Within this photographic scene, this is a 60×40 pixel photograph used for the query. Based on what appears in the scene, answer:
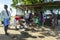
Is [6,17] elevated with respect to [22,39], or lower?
elevated

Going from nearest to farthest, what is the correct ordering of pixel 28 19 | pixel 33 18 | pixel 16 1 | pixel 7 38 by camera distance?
pixel 7 38 → pixel 28 19 → pixel 33 18 → pixel 16 1

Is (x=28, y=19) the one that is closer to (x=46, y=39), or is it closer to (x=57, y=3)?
(x=57, y=3)

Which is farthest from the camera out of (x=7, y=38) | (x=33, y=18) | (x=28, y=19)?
(x=33, y=18)

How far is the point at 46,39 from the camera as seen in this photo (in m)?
13.1

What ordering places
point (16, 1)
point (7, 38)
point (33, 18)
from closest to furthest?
1. point (7, 38)
2. point (33, 18)
3. point (16, 1)

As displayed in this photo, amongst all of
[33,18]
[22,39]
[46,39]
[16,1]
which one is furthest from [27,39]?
[16,1]

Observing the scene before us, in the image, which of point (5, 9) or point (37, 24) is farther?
point (37, 24)

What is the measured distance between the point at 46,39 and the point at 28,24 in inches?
273

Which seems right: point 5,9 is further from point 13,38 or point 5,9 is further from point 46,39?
point 46,39

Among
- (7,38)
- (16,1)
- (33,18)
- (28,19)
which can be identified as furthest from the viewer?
(16,1)

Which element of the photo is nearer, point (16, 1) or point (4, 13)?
point (4, 13)

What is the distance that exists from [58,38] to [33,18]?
8.03 m

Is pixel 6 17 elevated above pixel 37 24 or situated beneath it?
elevated above

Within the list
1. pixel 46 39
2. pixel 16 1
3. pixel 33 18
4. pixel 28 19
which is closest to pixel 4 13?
pixel 46 39
